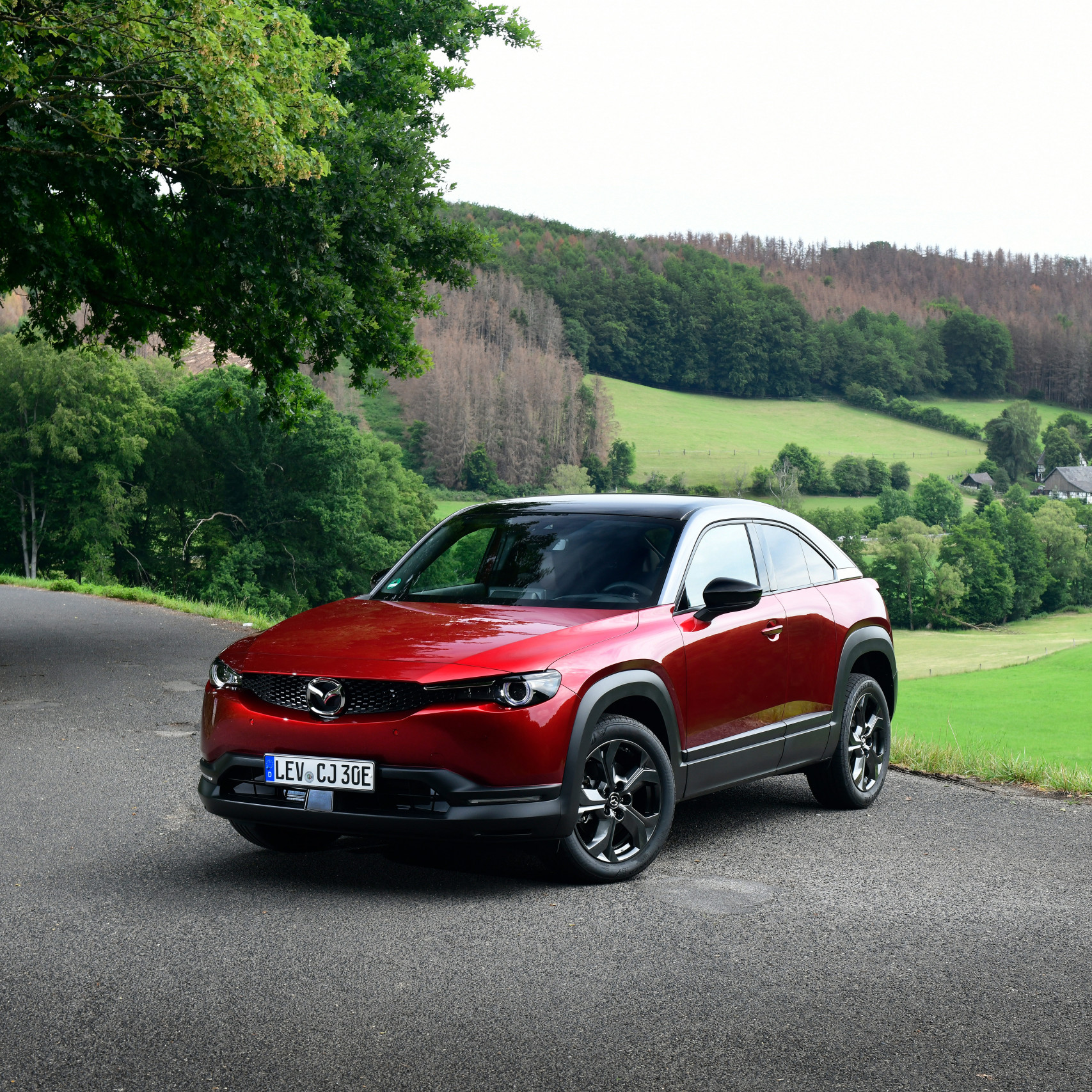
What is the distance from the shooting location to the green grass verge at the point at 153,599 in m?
18.7

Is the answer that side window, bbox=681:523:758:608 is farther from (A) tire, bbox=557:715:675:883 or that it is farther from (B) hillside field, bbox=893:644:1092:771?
(B) hillside field, bbox=893:644:1092:771

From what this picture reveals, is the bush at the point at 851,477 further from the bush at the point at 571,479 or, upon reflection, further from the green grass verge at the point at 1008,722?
the green grass verge at the point at 1008,722

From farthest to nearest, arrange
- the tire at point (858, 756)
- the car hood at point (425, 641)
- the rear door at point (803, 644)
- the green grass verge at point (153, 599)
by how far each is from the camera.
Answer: the green grass verge at point (153, 599) → the tire at point (858, 756) → the rear door at point (803, 644) → the car hood at point (425, 641)

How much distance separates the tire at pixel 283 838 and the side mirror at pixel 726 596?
6.88ft

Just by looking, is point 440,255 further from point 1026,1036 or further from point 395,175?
point 1026,1036

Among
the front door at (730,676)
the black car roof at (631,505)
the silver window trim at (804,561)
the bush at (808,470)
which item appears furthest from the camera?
the bush at (808,470)

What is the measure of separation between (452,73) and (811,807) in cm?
1358

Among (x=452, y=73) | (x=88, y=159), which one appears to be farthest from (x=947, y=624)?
(x=88, y=159)

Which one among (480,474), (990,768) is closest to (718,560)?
(990,768)

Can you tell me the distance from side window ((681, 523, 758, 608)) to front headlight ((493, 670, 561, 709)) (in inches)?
46.1

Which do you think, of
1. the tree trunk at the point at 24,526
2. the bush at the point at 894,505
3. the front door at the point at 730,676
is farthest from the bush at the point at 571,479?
the front door at the point at 730,676

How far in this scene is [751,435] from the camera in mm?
161500

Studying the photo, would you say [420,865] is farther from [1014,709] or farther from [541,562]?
[1014,709]

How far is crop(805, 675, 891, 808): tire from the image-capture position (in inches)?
289
